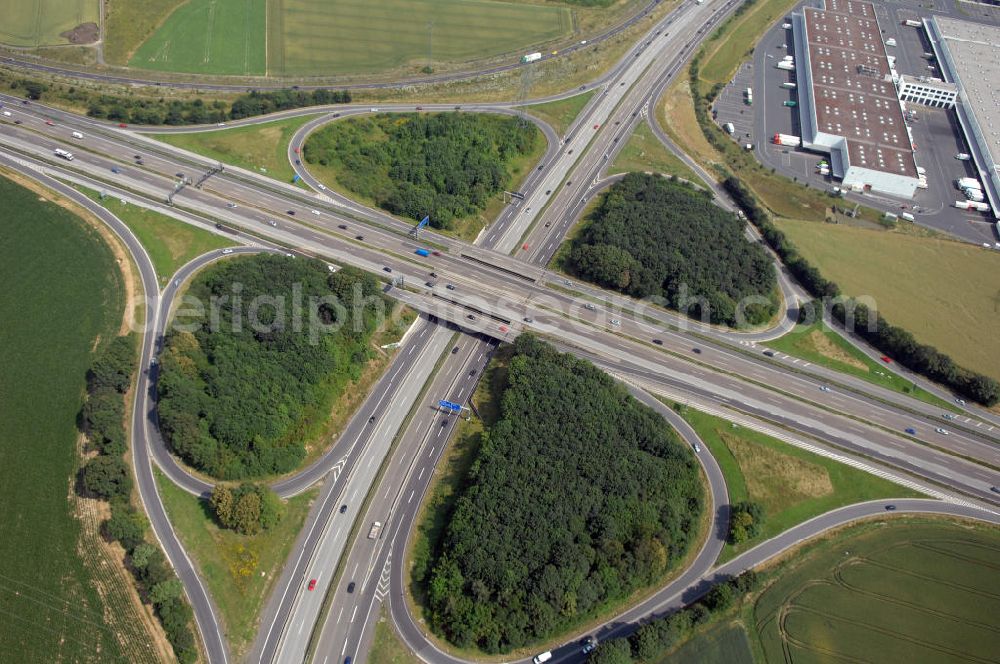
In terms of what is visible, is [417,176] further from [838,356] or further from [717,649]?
[717,649]

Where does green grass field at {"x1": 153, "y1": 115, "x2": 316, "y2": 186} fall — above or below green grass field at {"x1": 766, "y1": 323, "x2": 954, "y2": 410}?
above

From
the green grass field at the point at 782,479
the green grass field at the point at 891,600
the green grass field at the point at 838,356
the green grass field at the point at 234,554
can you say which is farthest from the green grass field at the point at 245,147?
the green grass field at the point at 891,600

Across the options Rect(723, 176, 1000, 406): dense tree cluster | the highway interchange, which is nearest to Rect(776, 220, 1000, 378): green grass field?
Rect(723, 176, 1000, 406): dense tree cluster

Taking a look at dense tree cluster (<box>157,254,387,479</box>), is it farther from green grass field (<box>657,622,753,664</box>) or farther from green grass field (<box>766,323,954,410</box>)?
green grass field (<box>766,323,954,410</box>)

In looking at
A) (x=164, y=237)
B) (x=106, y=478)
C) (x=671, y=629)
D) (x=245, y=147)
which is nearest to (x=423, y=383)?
(x=106, y=478)

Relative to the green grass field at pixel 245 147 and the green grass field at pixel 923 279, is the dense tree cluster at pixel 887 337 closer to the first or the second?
the green grass field at pixel 923 279

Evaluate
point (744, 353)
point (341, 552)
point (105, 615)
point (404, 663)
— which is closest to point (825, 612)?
point (744, 353)

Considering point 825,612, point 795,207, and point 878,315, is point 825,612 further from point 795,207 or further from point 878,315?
point 795,207

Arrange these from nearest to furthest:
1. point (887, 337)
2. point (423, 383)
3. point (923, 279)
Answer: point (423, 383) → point (887, 337) → point (923, 279)
